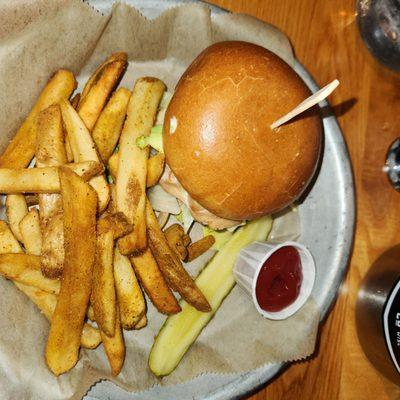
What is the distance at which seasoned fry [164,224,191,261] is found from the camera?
1.75 m

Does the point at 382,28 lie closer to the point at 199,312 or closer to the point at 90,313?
the point at 199,312

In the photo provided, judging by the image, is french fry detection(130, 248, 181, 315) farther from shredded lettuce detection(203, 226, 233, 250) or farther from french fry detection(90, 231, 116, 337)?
shredded lettuce detection(203, 226, 233, 250)

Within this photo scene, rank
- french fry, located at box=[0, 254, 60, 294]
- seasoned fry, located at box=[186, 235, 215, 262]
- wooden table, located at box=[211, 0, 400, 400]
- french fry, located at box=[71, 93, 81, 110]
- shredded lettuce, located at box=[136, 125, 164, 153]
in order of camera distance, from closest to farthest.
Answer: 1. french fry, located at box=[0, 254, 60, 294]
2. shredded lettuce, located at box=[136, 125, 164, 153]
3. french fry, located at box=[71, 93, 81, 110]
4. seasoned fry, located at box=[186, 235, 215, 262]
5. wooden table, located at box=[211, 0, 400, 400]

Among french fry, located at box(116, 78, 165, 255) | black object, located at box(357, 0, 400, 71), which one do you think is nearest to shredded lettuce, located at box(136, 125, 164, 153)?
french fry, located at box(116, 78, 165, 255)

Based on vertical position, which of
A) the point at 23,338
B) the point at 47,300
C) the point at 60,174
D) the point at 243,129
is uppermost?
the point at 243,129

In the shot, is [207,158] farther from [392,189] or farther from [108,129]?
[392,189]

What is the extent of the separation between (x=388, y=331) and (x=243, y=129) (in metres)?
0.88

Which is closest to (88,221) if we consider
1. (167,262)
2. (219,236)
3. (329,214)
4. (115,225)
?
(115,225)

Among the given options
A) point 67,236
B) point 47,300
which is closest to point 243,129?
point 67,236

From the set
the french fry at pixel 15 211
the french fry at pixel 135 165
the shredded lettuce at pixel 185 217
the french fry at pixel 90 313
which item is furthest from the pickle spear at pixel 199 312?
the french fry at pixel 15 211

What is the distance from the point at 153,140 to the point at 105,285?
1.52 feet

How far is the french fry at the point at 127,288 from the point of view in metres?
1.60

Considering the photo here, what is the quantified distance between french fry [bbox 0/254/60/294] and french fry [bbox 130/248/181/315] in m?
0.24

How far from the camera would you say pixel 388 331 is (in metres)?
1.84
